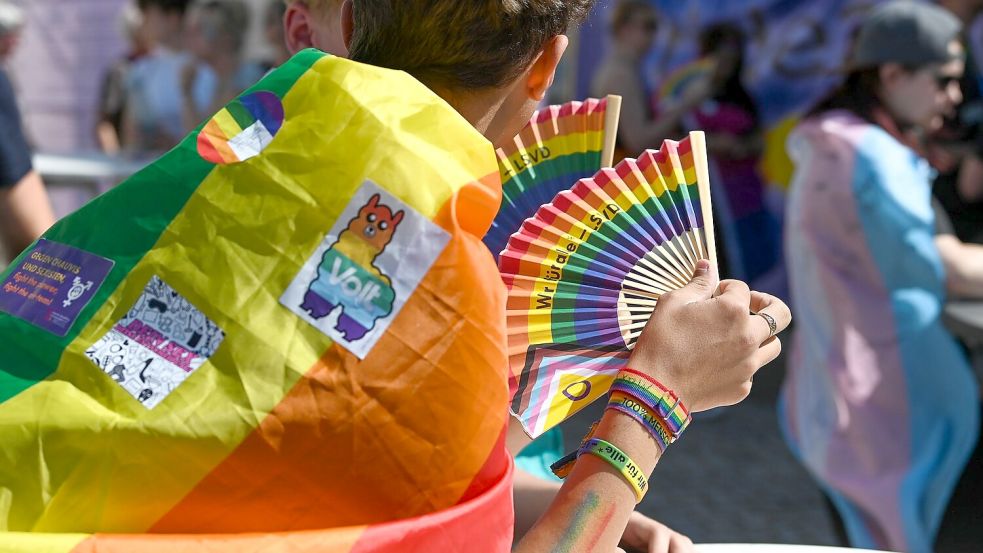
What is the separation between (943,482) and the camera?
3180mm

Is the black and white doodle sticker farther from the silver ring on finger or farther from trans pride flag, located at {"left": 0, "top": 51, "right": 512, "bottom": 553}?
the silver ring on finger

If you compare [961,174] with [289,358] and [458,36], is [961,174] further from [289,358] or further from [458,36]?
[289,358]

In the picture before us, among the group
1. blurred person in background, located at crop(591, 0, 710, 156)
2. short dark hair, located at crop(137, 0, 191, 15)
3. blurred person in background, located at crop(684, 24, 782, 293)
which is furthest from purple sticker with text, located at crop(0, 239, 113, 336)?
short dark hair, located at crop(137, 0, 191, 15)

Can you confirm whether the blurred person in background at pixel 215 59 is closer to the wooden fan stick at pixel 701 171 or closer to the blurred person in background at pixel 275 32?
the blurred person in background at pixel 275 32

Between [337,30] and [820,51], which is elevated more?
[337,30]

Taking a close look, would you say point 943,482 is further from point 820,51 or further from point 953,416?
point 820,51

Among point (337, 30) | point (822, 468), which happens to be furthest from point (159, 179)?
point (822, 468)

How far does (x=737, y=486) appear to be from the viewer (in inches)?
184

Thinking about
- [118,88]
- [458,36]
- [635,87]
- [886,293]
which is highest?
[458,36]

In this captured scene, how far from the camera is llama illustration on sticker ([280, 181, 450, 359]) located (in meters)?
0.88

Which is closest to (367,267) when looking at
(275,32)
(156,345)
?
(156,345)

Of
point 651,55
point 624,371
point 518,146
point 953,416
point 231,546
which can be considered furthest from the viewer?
point 651,55

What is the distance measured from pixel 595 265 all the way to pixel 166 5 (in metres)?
5.82

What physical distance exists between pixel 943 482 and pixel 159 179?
9.11 feet
